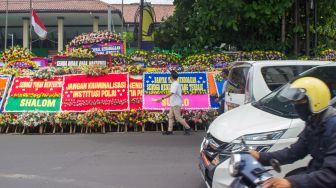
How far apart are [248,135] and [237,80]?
3.54 m

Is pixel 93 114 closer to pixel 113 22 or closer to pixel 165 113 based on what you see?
pixel 165 113

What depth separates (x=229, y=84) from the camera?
8547mm

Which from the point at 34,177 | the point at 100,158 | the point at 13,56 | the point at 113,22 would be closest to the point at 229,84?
the point at 100,158

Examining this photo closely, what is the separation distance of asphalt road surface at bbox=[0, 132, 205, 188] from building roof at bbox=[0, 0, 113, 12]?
2904 cm

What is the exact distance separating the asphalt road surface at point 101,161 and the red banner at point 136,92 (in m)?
1.19

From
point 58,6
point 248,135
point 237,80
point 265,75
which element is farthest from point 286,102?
point 58,6

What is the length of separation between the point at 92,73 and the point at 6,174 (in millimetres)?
5360

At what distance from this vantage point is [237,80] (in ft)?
26.6

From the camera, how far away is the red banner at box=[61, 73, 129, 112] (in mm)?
11539

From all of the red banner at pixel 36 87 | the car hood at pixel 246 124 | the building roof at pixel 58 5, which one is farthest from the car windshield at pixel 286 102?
the building roof at pixel 58 5

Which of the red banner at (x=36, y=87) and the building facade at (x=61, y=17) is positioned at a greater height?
the building facade at (x=61, y=17)

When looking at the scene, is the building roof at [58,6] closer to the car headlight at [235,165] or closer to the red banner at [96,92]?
the red banner at [96,92]

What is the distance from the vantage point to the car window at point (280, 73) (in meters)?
7.40

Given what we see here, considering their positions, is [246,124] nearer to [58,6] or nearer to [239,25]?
[239,25]
